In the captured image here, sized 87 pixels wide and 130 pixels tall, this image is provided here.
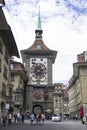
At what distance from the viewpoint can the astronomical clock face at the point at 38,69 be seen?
140 metres

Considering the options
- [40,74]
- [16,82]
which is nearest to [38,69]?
[40,74]

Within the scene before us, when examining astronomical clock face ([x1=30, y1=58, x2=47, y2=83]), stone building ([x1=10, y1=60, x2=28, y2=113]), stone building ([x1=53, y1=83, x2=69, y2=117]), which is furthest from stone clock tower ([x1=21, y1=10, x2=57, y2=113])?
stone building ([x1=53, y1=83, x2=69, y2=117])

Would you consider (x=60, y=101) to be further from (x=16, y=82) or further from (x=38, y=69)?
(x=16, y=82)

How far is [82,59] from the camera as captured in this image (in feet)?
349

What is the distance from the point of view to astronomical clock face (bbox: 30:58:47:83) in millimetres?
139625

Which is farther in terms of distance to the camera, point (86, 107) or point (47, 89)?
point (47, 89)

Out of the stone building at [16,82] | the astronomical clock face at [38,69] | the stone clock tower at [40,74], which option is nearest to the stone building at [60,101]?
the stone clock tower at [40,74]

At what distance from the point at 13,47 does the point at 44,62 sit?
3285 inches

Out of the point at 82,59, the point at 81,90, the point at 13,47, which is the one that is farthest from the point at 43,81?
the point at 13,47

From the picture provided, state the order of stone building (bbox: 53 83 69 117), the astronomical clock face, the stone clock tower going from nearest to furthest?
the stone clock tower < the astronomical clock face < stone building (bbox: 53 83 69 117)

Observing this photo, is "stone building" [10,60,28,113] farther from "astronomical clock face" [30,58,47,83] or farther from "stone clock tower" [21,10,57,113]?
"astronomical clock face" [30,58,47,83]

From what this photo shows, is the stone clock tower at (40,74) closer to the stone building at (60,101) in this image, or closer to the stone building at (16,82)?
the stone building at (16,82)

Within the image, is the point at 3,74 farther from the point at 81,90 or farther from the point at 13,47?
the point at 81,90

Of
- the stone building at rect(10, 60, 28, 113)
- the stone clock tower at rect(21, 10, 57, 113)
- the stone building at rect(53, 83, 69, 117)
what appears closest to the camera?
the stone building at rect(10, 60, 28, 113)
